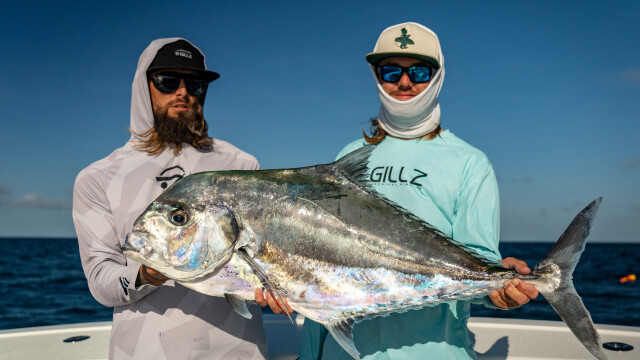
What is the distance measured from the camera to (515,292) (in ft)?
7.55

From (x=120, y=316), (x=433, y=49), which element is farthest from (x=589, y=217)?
(x=120, y=316)

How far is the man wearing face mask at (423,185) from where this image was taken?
8.10 feet

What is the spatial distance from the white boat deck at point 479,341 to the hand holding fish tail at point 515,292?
2.35 metres

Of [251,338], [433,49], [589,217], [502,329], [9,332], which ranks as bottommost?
[9,332]

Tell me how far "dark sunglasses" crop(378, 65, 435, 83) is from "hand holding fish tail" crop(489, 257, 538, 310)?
1.20 m

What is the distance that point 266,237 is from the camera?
225 cm

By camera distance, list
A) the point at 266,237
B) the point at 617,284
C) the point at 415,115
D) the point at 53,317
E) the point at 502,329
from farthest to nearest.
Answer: the point at 617,284
the point at 53,317
the point at 502,329
the point at 415,115
the point at 266,237

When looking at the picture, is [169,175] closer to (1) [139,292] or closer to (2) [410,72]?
(1) [139,292]

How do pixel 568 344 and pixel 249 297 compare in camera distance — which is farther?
pixel 568 344

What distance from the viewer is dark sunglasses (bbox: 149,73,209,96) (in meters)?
3.09

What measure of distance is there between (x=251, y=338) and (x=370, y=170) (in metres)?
1.26

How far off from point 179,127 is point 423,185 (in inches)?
64.6

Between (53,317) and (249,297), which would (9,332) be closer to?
(249,297)

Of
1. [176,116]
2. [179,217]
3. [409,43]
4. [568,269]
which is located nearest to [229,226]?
[179,217]
